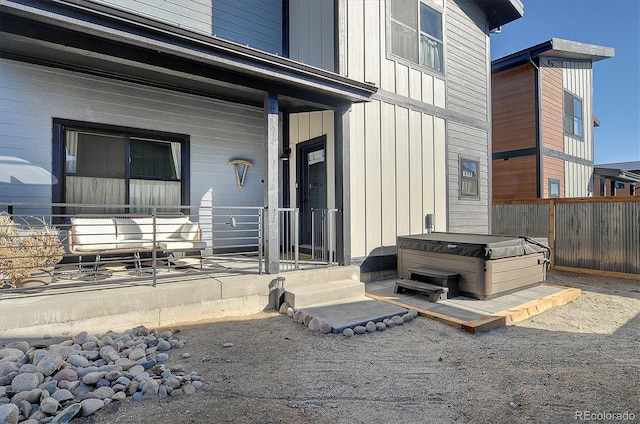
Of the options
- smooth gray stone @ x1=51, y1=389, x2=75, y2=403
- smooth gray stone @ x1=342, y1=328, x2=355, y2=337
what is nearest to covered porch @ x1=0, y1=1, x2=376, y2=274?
smooth gray stone @ x1=342, y1=328, x2=355, y2=337

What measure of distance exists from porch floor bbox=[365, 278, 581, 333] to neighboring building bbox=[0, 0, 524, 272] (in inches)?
42.7

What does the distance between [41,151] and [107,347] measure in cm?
308

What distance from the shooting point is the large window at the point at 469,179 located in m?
7.05

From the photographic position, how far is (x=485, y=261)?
13.8 feet

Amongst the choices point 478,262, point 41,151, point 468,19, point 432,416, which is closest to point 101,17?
point 41,151

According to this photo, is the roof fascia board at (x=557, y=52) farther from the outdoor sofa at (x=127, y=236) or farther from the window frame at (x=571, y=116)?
the outdoor sofa at (x=127, y=236)

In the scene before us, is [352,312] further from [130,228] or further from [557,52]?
[557,52]

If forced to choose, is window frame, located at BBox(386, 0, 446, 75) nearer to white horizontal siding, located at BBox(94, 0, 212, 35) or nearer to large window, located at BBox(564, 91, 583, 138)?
white horizontal siding, located at BBox(94, 0, 212, 35)

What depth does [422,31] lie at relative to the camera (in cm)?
641

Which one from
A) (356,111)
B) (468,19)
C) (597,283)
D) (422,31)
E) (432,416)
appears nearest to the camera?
Answer: (432,416)

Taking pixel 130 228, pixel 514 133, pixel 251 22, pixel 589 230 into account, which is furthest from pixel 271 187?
pixel 514 133

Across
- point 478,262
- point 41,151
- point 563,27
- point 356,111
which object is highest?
point 563,27

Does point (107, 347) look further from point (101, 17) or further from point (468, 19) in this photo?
point (468, 19)

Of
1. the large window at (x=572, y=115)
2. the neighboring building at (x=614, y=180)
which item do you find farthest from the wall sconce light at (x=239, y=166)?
the neighboring building at (x=614, y=180)
